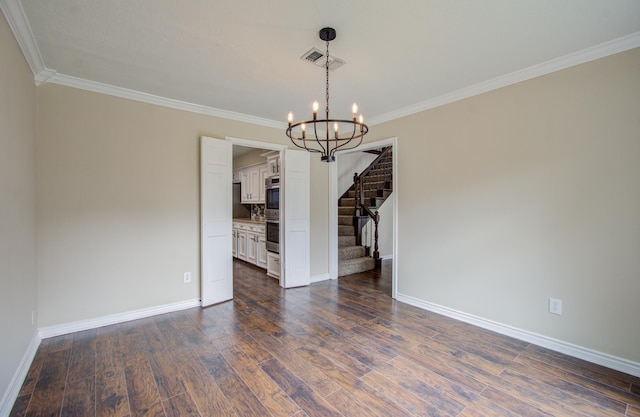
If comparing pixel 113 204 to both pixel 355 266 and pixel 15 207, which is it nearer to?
pixel 15 207

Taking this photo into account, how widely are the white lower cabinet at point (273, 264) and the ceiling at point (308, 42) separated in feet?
9.16

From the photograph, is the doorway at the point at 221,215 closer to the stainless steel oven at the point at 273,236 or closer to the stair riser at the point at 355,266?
the stainless steel oven at the point at 273,236

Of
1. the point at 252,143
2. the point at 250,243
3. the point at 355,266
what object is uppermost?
the point at 252,143

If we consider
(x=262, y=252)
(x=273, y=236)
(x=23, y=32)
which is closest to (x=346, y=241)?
(x=273, y=236)

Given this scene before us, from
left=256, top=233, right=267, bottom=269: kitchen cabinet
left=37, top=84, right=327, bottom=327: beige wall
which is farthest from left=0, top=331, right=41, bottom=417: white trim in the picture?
Result: left=256, top=233, right=267, bottom=269: kitchen cabinet

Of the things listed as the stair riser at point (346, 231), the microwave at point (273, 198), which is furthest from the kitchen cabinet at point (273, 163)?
the stair riser at point (346, 231)

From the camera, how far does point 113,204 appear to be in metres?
3.09

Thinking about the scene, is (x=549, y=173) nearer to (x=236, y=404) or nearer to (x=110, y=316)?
(x=236, y=404)

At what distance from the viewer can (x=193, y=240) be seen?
3629 mm

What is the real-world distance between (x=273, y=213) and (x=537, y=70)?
3931mm

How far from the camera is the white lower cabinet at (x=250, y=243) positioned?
221 inches

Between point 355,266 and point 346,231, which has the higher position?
point 346,231

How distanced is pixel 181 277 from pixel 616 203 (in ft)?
14.3

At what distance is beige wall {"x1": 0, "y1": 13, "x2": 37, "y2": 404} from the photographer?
71.7 inches
